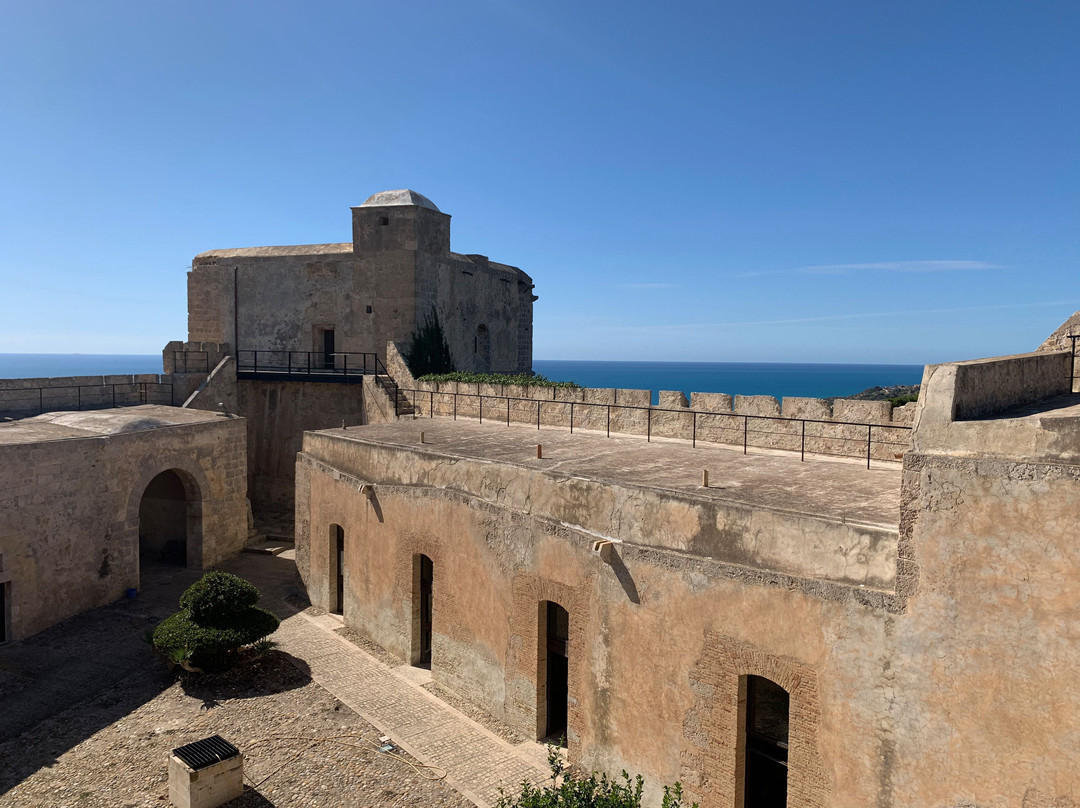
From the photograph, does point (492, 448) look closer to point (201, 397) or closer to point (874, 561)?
point (874, 561)

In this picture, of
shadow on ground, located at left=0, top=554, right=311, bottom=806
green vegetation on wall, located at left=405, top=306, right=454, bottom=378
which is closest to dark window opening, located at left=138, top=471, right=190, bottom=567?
shadow on ground, located at left=0, top=554, right=311, bottom=806

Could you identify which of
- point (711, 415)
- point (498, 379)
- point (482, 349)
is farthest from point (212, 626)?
point (482, 349)

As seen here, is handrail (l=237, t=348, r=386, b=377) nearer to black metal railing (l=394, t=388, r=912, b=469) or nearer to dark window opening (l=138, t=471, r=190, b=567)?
dark window opening (l=138, t=471, r=190, b=567)

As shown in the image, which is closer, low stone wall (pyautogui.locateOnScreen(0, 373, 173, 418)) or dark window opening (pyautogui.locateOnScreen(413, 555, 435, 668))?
dark window opening (pyautogui.locateOnScreen(413, 555, 435, 668))

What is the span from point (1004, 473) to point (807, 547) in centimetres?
205

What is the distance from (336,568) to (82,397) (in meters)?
10.0

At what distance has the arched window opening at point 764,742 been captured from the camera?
8.42 meters

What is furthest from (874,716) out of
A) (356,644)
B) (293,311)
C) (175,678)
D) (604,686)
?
(293,311)

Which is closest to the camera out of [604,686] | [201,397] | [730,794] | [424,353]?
[730,794]

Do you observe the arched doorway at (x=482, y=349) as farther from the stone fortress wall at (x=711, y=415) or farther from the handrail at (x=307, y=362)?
the stone fortress wall at (x=711, y=415)

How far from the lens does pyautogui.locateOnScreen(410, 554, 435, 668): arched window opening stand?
13.6 m

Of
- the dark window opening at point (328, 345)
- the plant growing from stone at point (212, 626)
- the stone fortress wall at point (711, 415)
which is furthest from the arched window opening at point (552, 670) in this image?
the dark window opening at point (328, 345)

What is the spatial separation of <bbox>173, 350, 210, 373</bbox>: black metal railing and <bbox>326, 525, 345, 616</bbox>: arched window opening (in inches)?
447

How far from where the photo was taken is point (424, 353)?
2625 centimetres
